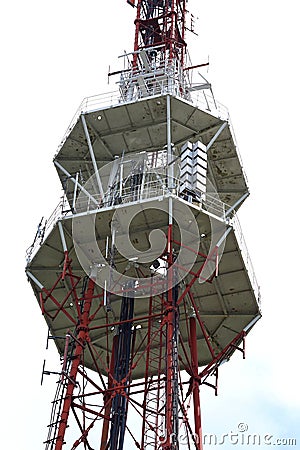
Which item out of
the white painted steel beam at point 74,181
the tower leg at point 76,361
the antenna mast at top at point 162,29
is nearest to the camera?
the tower leg at point 76,361

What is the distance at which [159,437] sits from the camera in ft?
96.8

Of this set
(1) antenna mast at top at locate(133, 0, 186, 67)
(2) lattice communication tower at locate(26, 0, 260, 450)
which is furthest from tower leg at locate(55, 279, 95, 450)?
(1) antenna mast at top at locate(133, 0, 186, 67)

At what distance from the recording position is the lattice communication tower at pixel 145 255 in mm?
32375

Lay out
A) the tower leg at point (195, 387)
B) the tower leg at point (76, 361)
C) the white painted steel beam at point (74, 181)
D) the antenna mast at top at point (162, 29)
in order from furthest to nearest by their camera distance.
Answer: the antenna mast at top at point (162, 29) < the white painted steel beam at point (74, 181) < the tower leg at point (195, 387) < the tower leg at point (76, 361)

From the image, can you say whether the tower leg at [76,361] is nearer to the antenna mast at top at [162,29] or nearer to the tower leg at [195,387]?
the tower leg at [195,387]

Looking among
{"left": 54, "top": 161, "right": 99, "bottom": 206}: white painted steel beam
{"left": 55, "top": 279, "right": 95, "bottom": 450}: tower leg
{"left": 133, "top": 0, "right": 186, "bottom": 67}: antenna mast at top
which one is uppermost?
{"left": 133, "top": 0, "right": 186, "bottom": 67}: antenna mast at top

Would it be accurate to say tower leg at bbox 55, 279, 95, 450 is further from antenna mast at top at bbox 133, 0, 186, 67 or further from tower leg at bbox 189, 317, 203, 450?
antenna mast at top at bbox 133, 0, 186, 67

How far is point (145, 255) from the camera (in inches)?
1362

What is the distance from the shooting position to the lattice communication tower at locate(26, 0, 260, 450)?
32375 millimetres

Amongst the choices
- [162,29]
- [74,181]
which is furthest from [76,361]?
[162,29]

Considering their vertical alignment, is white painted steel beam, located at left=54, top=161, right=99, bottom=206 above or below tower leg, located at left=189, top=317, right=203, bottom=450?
above

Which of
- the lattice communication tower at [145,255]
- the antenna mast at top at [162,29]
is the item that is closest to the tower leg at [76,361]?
the lattice communication tower at [145,255]

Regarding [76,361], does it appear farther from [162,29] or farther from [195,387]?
[162,29]

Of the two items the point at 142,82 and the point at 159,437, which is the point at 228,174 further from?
the point at 159,437
